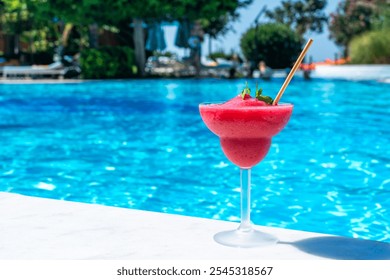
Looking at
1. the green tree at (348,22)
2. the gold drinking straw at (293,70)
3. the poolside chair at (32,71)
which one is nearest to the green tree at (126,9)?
the poolside chair at (32,71)

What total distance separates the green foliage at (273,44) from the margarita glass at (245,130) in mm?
40862

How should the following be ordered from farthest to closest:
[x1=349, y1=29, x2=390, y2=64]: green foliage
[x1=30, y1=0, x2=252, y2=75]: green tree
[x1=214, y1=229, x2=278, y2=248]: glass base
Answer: [x1=349, y1=29, x2=390, y2=64]: green foliage
[x1=30, y1=0, x2=252, y2=75]: green tree
[x1=214, y1=229, x2=278, y2=248]: glass base

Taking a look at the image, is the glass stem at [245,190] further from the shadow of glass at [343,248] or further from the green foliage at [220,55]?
the green foliage at [220,55]

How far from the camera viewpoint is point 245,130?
2836 millimetres

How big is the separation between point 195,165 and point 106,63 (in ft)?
79.8

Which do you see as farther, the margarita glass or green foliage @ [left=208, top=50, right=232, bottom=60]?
green foliage @ [left=208, top=50, right=232, bottom=60]

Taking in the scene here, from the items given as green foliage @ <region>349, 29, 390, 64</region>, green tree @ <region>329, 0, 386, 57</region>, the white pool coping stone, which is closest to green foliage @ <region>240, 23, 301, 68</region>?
green foliage @ <region>349, 29, 390, 64</region>

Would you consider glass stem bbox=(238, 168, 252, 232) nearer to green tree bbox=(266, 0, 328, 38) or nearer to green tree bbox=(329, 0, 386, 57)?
green tree bbox=(329, 0, 386, 57)

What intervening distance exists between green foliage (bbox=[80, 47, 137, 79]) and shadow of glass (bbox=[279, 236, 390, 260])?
101 feet

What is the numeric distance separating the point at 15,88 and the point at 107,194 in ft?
64.4

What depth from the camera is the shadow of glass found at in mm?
2813

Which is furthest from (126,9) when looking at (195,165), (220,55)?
(195,165)

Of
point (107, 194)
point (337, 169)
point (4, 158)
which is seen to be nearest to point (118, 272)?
point (107, 194)

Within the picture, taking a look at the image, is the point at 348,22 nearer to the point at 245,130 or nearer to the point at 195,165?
the point at 195,165
